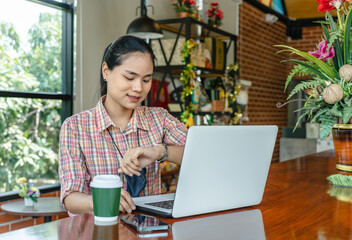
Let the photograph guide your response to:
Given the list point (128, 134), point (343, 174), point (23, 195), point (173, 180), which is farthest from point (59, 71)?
point (343, 174)

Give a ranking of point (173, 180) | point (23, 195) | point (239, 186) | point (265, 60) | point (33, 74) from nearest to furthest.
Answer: point (239, 186) < point (23, 195) < point (33, 74) < point (173, 180) < point (265, 60)

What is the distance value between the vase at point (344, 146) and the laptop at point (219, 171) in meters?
0.61

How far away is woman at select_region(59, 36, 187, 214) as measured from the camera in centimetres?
147

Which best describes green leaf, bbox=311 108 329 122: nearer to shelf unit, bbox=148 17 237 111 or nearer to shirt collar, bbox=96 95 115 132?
shirt collar, bbox=96 95 115 132

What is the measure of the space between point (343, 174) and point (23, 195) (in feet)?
6.96

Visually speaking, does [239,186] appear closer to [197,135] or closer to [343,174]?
[197,135]

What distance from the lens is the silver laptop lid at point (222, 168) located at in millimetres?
1122

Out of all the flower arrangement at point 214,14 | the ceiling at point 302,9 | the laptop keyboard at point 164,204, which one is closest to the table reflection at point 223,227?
the laptop keyboard at point 164,204

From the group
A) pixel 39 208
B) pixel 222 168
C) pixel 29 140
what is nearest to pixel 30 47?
pixel 29 140

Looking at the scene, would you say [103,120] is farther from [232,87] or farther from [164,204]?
[232,87]

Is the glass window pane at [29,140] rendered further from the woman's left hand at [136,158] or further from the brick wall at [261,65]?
the brick wall at [261,65]

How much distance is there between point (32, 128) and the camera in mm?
3414

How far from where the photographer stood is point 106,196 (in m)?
1.05

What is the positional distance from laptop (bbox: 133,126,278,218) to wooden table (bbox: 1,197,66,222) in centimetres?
164
